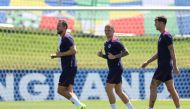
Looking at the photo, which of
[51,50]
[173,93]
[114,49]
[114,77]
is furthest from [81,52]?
[173,93]

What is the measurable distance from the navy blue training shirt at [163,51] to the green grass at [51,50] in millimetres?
8139

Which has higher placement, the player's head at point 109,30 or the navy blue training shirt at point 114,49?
the player's head at point 109,30

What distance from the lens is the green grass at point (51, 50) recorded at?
21.5 metres

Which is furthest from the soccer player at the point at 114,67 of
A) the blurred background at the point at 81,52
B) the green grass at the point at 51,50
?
the green grass at the point at 51,50

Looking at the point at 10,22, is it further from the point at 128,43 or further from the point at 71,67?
the point at 71,67

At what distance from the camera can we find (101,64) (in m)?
21.8

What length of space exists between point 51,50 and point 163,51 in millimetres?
10565

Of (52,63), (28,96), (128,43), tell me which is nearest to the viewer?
(28,96)

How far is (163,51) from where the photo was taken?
42.2 ft

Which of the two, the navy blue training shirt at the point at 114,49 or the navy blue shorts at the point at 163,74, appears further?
the navy blue training shirt at the point at 114,49

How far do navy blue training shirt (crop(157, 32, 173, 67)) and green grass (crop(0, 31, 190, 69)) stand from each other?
814 centimetres

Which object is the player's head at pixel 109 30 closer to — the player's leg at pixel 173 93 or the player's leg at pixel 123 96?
the player's leg at pixel 123 96

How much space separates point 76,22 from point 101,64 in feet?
19.8

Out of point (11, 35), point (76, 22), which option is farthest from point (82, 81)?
point (76, 22)
